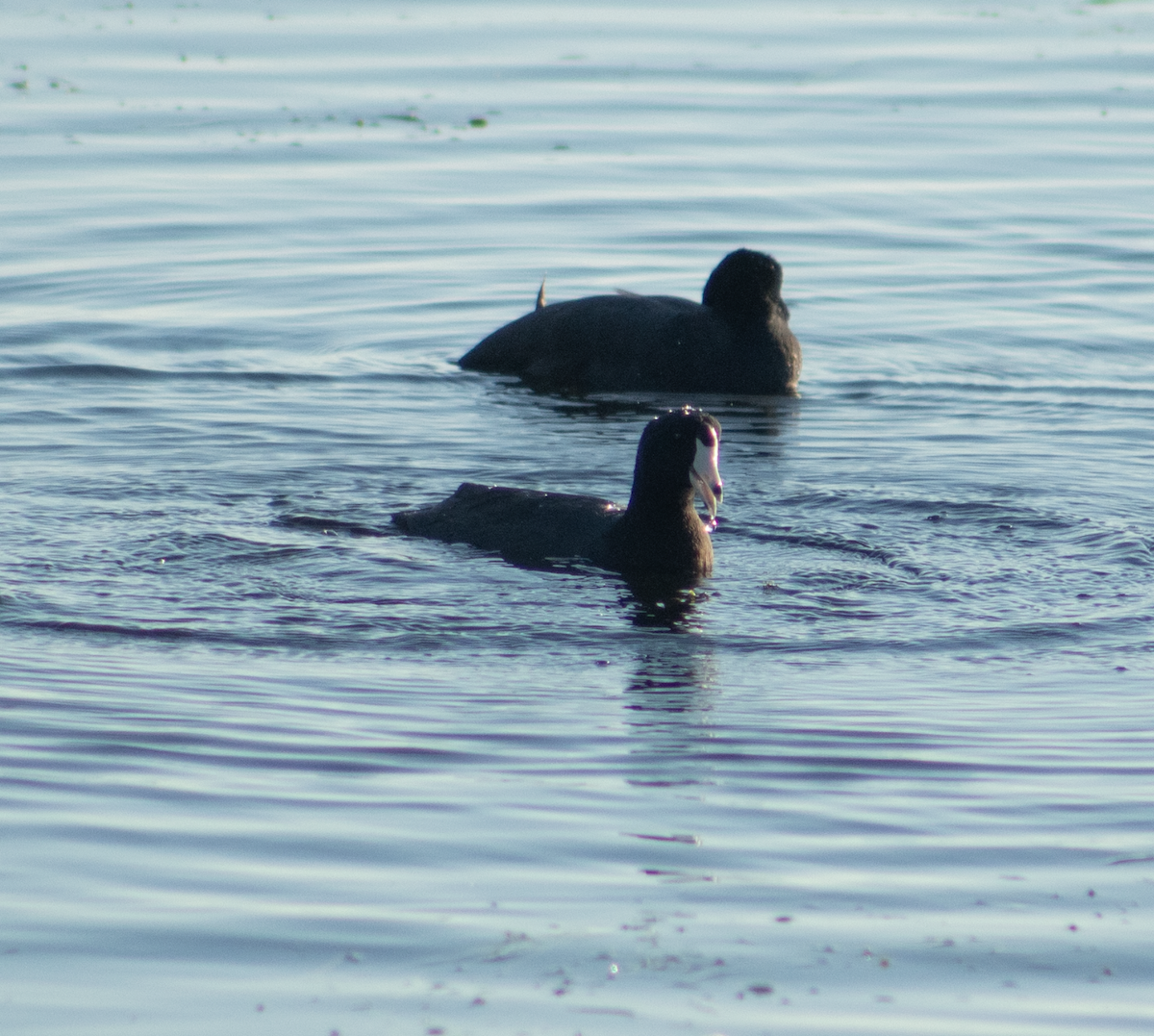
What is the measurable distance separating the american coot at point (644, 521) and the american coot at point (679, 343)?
4.27m

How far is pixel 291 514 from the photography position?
987 cm

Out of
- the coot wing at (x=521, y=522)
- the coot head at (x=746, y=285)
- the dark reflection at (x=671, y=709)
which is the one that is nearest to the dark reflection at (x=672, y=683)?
the dark reflection at (x=671, y=709)

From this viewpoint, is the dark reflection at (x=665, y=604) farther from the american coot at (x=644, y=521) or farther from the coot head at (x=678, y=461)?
the coot head at (x=678, y=461)

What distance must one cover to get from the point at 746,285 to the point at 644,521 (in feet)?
16.0

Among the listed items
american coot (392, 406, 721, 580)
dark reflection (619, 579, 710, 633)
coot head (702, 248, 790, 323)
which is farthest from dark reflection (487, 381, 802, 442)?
dark reflection (619, 579, 710, 633)

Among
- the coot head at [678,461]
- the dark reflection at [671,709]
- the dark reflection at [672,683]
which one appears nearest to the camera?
the dark reflection at [671,709]

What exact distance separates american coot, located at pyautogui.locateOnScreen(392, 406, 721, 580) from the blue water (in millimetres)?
181

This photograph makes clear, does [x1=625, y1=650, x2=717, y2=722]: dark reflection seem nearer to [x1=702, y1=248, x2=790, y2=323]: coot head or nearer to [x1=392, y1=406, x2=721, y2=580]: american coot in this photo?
[x1=392, y1=406, x2=721, y2=580]: american coot

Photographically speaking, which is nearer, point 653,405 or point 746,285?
point 653,405

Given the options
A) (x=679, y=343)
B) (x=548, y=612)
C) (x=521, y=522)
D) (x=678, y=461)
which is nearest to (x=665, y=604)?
(x=548, y=612)

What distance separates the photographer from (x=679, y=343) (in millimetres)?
13617

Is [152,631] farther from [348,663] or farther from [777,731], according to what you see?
[777,731]

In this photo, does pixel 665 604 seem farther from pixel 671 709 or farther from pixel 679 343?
pixel 679 343

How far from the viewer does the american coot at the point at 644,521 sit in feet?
29.6
